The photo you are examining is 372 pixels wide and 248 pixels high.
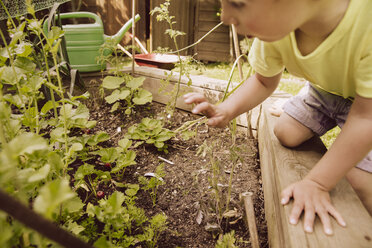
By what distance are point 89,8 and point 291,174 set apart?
19.3ft

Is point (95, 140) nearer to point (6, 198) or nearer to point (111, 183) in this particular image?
point (111, 183)

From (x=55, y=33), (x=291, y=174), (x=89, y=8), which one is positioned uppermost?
(x=55, y=33)

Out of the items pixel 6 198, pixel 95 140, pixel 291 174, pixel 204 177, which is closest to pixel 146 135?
pixel 95 140

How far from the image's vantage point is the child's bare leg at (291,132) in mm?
1342

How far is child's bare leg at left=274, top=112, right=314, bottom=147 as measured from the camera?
1.34 m

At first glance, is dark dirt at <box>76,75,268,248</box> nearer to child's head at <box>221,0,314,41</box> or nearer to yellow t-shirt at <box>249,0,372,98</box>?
yellow t-shirt at <box>249,0,372,98</box>

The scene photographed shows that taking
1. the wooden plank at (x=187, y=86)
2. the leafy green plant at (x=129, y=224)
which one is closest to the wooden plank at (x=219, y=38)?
the wooden plank at (x=187, y=86)

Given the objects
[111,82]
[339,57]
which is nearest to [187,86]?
[111,82]

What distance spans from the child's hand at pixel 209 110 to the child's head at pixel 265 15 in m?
0.32

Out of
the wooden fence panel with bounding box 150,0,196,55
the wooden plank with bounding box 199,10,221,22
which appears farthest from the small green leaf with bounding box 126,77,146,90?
the wooden plank with bounding box 199,10,221,22

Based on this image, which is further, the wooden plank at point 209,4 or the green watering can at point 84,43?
the wooden plank at point 209,4

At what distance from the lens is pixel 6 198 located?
305 mm

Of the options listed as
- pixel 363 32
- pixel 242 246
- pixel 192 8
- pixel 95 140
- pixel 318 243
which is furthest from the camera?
pixel 192 8

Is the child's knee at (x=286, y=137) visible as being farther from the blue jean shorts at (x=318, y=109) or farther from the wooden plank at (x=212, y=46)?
the wooden plank at (x=212, y=46)
